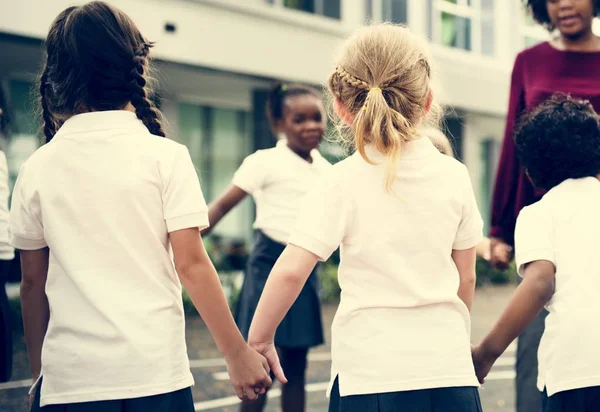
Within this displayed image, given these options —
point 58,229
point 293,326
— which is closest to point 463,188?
point 58,229

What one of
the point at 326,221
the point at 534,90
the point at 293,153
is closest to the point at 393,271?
the point at 326,221

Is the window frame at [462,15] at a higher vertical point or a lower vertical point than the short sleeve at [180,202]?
higher

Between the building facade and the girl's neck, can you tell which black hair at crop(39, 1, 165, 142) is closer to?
the girl's neck

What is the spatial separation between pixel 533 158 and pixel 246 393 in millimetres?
1304

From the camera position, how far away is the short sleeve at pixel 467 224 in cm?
266

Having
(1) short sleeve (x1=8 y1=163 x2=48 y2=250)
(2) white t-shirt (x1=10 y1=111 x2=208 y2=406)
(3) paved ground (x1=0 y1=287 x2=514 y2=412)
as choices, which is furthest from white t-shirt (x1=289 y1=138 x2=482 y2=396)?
(3) paved ground (x1=0 y1=287 x2=514 y2=412)

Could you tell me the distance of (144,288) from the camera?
247cm

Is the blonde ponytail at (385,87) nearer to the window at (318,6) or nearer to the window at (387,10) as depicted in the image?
the window at (318,6)

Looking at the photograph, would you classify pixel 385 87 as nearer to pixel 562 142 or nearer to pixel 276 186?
pixel 562 142

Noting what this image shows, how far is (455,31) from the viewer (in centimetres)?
1788

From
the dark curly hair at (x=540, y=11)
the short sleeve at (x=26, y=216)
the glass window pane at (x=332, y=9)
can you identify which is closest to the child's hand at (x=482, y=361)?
the short sleeve at (x=26, y=216)

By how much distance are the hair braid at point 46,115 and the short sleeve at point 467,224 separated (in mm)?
1301

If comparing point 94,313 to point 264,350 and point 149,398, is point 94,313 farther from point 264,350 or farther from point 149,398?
point 264,350

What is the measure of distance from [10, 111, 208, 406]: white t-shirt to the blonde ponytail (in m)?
0.53
